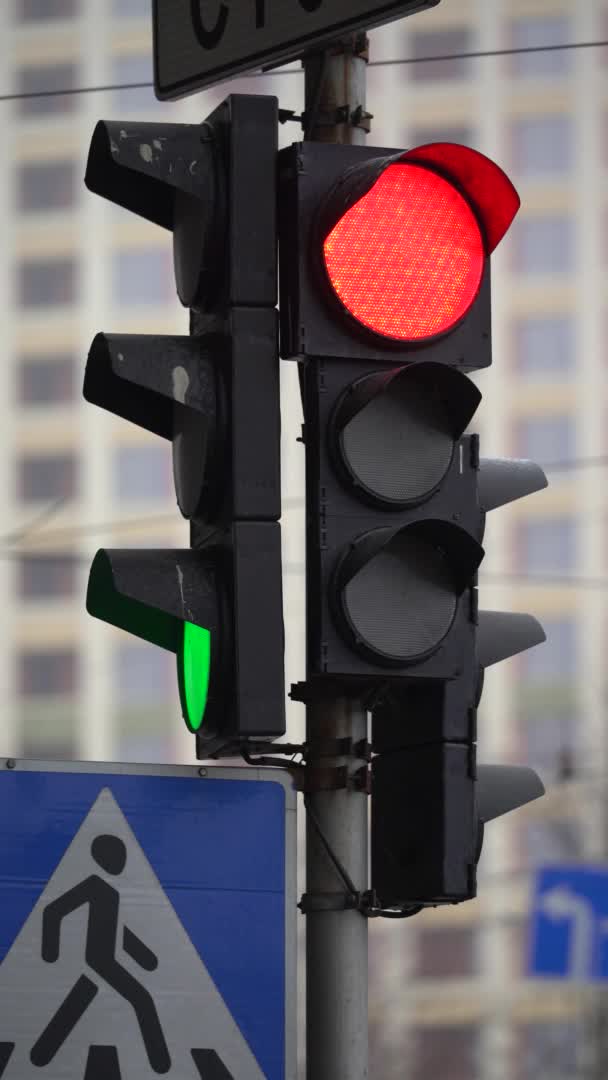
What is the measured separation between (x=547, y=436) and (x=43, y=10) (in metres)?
25.0

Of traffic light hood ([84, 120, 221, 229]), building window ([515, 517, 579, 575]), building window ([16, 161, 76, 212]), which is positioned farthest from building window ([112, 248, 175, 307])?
traffic light hood ([84, 120, 221, 229])

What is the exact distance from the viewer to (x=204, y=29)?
4.57 metres

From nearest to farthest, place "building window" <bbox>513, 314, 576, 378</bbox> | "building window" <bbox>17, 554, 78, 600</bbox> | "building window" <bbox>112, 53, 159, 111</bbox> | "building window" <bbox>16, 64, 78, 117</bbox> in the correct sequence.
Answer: "building window" <bbox>513, 314, 576, 378</bbox> < "building window" <bbox>17, 554, 78, 600</bbox> < "building window" <bbox>112, 53, 159, 111</bbox> < "building window" <bbox>16, 64, 78, 117</bbox>

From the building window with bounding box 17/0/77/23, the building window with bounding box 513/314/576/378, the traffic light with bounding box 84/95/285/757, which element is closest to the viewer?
the traffic light with bounding box 84/95/285/757

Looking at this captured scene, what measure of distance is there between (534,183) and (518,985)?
26.0 m

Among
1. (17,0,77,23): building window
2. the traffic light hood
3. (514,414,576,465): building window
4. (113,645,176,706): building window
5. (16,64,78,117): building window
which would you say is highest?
(17,0,77,23): building window

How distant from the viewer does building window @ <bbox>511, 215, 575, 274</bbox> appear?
74.1 metres

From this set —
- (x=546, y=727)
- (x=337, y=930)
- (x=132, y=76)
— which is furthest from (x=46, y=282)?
(x=337, y=930)

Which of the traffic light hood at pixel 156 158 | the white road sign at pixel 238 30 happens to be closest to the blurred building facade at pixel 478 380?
the white road sign at pixel 238 30

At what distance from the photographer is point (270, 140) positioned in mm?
4473

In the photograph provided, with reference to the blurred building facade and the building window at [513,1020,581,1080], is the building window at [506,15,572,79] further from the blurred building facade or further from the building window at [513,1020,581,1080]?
the building window at [513,1020,581,1080]

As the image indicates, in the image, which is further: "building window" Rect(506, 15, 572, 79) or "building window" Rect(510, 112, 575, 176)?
"building window" Rect(506, 15, 572, 79)

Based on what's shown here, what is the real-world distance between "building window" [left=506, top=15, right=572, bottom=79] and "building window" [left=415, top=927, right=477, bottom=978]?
27.3 metres

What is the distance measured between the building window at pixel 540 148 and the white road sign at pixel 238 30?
238 feet
